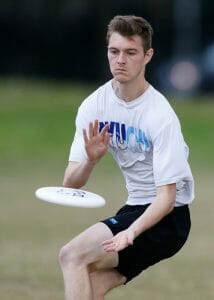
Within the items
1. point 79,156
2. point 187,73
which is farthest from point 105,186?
point 187,73

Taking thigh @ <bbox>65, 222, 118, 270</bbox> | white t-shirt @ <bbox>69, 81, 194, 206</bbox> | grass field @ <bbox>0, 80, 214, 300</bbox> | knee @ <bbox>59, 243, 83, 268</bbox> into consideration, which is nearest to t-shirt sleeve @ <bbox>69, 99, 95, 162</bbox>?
white t-shirt @ <bbox>69, 81, 194, 206</bbox>

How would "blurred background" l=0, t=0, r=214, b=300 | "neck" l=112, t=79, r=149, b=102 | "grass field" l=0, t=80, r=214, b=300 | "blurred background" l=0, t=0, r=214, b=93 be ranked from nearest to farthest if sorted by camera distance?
"neck" l=112, t=79, r=149, b=102 → "grass field" l=0, t=80, r=214, b=300 → "blurred background" l=0, t=0, r=214, b=300 → "blurred background" l=0, t=0, r=214, b=93

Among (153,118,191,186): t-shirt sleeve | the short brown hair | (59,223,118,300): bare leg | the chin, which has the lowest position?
(59,223,118,300): bare leg

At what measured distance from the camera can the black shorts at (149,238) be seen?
815 centimetres

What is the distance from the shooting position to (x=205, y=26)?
46.2 meters

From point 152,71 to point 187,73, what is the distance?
6.93ft

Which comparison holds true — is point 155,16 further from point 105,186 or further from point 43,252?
point 43,252

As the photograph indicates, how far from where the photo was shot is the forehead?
7.89m

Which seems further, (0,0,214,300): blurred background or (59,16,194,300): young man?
(0,0,214,300): blurred background

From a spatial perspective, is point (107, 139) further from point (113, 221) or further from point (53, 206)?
point (53, 206)

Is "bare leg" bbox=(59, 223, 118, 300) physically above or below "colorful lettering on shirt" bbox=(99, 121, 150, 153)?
below

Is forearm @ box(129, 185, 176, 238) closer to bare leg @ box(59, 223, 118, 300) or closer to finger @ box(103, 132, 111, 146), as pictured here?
bare leg @ box(59, 223, 118, 300)

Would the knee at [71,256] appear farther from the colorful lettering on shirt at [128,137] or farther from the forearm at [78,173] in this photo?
the colorful lettering on shirt at [128,137]

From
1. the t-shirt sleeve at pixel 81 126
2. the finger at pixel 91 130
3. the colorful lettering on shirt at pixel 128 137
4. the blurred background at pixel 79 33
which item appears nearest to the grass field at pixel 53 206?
the t-shirt sleeve at pixel 81 126
